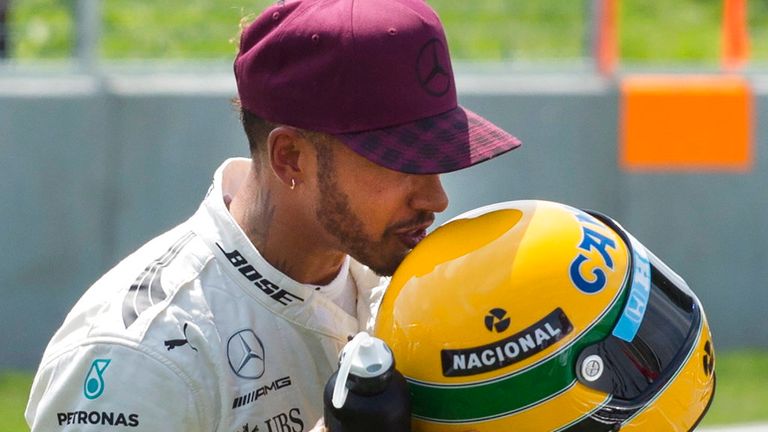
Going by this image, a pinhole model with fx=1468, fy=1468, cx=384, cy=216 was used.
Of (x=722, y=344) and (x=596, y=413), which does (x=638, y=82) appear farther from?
(x=596, y=413)

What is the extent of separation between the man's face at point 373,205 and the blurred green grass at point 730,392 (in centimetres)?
355

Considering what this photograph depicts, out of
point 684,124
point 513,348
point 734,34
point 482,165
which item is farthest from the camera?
point 734,34

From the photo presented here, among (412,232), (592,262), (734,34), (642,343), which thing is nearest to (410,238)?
(412,232)

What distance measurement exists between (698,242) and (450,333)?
5.27 m

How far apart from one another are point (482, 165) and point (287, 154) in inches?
172

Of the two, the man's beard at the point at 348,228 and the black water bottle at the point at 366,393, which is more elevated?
the man's beard at the point at 348,228

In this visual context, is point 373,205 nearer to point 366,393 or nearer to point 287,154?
point 287,154

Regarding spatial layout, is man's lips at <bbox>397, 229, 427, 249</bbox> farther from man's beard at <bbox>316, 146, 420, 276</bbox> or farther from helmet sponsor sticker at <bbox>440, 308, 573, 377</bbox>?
helmet sponsor sticker at <bbox>440, 308, 573, 377</bbox>

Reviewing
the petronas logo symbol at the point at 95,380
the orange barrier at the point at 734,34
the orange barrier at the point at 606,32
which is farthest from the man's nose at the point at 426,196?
the orange barrier at the point at 734,34

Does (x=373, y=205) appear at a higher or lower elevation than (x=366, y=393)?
higher

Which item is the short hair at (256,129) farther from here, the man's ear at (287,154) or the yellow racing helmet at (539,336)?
the yellow racing helmet at (539,336)

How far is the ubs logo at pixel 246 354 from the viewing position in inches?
103

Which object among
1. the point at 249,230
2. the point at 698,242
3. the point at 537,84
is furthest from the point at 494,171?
the point at 249,230

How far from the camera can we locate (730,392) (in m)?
6.83
